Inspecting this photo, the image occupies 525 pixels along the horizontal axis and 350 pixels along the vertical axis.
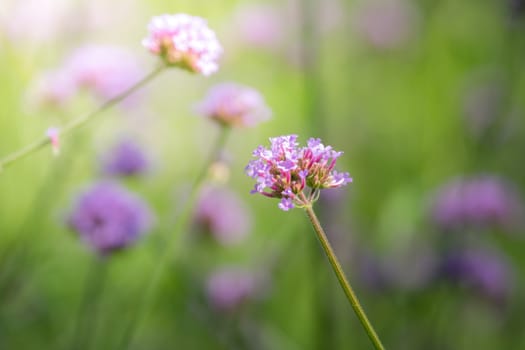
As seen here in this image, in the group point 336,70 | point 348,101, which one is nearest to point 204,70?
point 348,101

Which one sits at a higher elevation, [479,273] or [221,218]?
[221,218]

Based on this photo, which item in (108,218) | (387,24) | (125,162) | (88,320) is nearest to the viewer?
(108,218)

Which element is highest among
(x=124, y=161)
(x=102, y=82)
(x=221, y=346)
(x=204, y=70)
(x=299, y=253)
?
(x=204, y=70)

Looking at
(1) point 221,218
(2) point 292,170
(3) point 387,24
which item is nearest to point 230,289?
(1) point 221,218

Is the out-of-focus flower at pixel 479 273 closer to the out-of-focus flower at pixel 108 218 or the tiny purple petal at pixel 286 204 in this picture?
the out-of-focus flower at pixel 108 218

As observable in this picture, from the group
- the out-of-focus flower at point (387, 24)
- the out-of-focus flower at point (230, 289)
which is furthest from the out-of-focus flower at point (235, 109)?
the out-of-focus flower at point (387, 24)

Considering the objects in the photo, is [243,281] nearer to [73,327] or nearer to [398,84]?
[73,327]

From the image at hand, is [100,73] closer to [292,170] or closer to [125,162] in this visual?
[125,162]

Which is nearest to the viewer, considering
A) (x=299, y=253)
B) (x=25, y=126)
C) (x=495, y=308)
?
(x=495, y=308)
